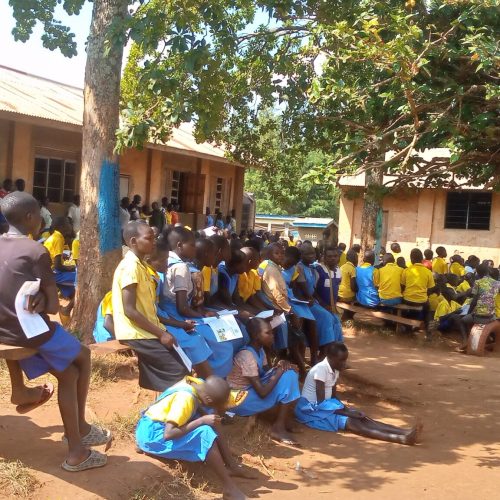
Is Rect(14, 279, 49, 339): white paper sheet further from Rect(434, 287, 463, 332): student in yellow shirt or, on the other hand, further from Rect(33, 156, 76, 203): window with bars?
Rect(33, 156, 76, 203): window with bars

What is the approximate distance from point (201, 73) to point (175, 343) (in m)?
2.98

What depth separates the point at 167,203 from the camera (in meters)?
15.5

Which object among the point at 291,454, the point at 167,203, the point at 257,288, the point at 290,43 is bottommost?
the point at 291,454

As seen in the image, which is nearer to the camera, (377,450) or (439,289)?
Result: (377,450)

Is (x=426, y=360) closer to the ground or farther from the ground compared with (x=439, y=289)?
closer to the ground

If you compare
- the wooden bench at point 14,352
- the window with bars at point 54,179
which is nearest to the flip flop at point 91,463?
the wooden bench at point 14,352

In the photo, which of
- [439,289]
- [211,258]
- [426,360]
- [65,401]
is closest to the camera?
[65,401]

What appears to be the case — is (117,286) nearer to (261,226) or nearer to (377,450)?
(377,450)

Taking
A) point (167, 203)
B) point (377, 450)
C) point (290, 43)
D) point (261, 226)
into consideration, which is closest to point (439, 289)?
point (290, 43)

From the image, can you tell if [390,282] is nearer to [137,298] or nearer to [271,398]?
[271,398]

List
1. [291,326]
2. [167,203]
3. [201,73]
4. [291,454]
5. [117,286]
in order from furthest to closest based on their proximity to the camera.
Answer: [167,203] → [291,326] → [201,73] → [291,454] → [117,286]

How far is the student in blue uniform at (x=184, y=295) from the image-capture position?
16.9 ft

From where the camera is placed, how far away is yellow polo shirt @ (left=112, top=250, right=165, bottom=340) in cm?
440

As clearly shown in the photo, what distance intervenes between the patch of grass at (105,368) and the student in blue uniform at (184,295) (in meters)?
1.15
